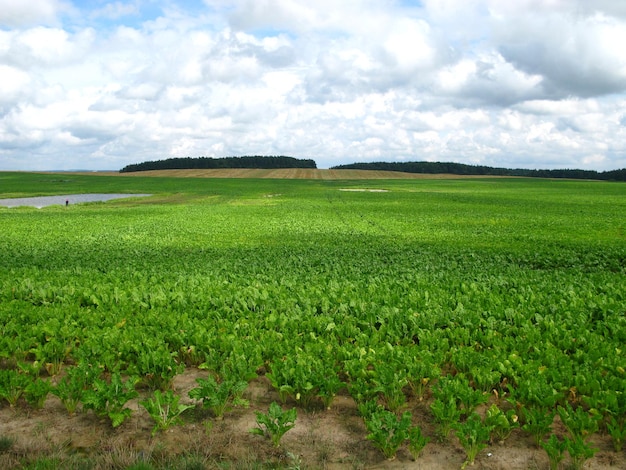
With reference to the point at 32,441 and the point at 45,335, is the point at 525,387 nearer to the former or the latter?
the point at 32,441

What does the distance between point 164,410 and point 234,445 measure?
1051mm

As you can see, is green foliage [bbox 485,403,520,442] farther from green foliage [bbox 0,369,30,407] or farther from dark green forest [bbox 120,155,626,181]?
dark green forest [bbox 120,155,626,181]

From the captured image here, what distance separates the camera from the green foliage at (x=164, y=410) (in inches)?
245

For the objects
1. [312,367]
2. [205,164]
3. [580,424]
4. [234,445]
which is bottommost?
[234,445]

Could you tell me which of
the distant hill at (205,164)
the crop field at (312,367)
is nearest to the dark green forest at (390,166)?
the distant hill at (205,164)

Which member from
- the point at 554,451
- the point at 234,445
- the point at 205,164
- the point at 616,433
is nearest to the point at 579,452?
the point at 554,451

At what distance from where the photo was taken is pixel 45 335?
29.9 ft

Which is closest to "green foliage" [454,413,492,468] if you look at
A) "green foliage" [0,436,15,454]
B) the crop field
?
the crop field

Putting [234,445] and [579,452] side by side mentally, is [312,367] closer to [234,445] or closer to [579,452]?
[234,445]

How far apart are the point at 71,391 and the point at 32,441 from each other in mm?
753

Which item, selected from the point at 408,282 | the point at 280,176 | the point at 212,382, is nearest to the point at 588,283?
the point at 408,282

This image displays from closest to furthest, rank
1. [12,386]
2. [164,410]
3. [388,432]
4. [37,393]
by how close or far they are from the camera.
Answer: [388,432]
[164,410]
[37,393]
[12,386]

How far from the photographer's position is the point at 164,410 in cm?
652

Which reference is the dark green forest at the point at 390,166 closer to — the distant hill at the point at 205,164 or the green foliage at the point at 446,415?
the distant hill at the point at 205,164
